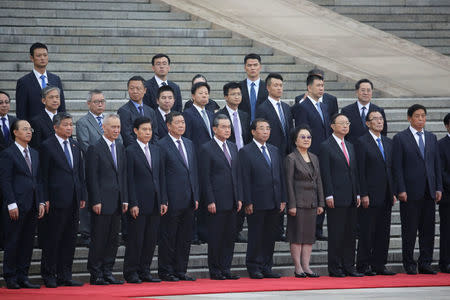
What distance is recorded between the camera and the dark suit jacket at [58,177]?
38.1 feet

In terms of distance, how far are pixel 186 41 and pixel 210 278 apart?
245 inches

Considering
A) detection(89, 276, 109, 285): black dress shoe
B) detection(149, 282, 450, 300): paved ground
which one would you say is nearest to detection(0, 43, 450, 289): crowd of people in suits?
detection(89, 276, 109, 285): black dress shoe

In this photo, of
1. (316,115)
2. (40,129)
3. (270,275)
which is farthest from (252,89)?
(40,129)

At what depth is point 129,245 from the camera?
11.9 meters

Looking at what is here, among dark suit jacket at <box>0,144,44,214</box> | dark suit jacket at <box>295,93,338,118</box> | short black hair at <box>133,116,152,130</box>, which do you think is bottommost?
dark suit jacket at <box>0,144,44,214</box>

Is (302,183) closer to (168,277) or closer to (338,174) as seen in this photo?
(338,174)

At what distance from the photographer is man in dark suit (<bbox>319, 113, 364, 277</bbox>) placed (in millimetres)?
12680

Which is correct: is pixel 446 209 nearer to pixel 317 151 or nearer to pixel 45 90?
pixel 317 151

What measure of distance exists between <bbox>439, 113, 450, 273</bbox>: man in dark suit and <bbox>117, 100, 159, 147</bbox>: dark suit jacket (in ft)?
12.0

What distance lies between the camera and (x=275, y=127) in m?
13.2

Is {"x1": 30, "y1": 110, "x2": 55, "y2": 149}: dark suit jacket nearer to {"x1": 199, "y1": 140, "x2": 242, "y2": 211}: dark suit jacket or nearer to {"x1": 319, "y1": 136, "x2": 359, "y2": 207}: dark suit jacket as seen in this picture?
{"x1": 199, "y1": 140, "x2": 242, "y2": 211}: dark suit jacket

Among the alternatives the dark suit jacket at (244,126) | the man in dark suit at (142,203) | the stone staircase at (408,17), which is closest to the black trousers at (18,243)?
the man in dark suit at (142,203)

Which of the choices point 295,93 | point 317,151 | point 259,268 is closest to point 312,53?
point 295,93

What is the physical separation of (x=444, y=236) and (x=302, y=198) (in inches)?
77.2
